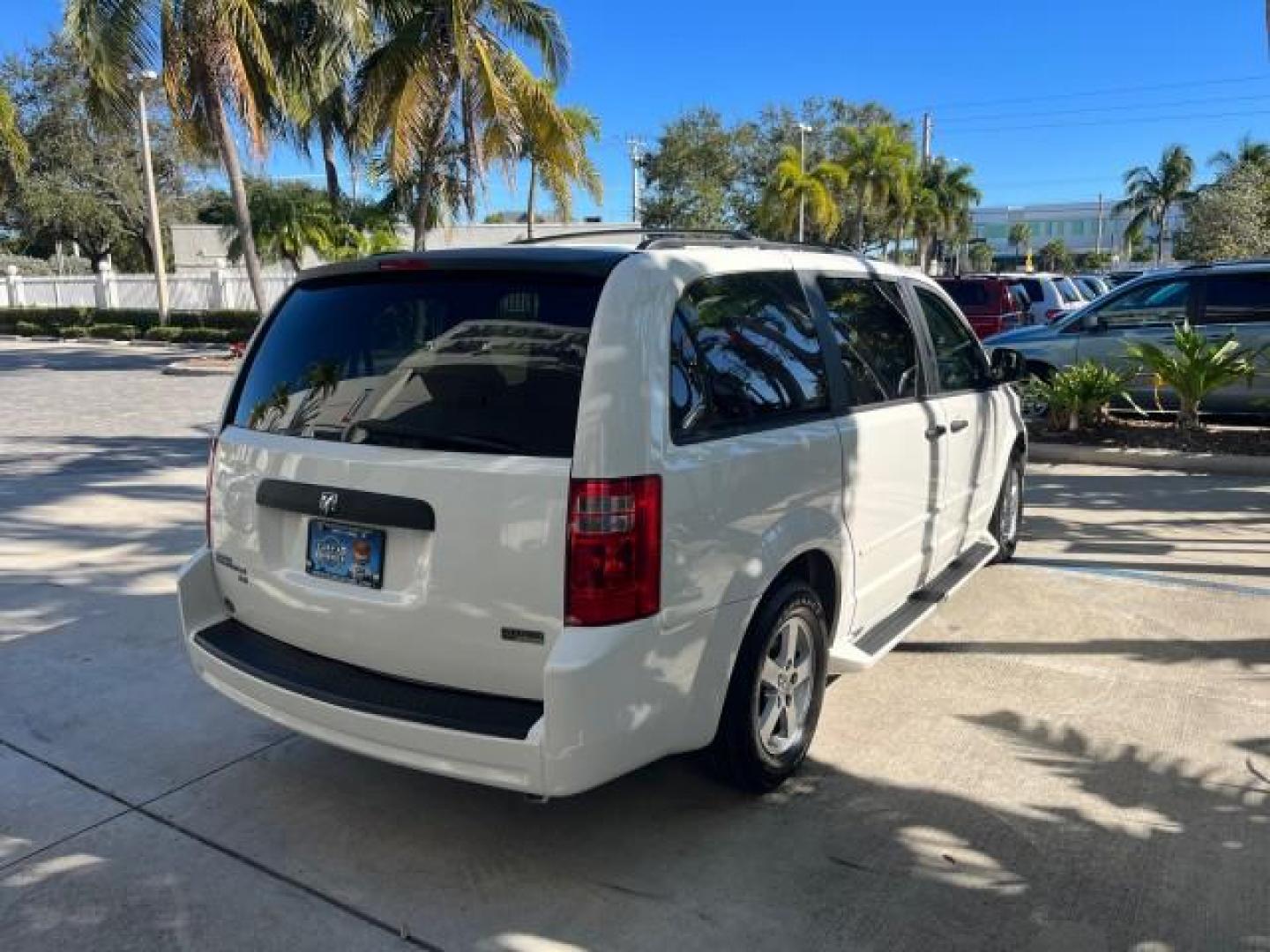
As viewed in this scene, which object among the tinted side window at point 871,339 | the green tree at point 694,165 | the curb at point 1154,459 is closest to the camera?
the tinted side window at point 871,339

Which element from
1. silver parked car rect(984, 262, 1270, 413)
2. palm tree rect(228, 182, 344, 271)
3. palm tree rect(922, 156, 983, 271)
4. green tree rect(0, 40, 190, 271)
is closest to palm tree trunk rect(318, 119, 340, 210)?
palm tree rect(228, 182, 344, 271)

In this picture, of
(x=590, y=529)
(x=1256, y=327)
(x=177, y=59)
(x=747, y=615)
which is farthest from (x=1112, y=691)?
(x=177, y=59)

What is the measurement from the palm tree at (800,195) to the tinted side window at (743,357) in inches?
1604

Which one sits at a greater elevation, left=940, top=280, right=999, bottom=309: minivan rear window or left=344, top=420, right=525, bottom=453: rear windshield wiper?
left=940, top=280, right=999, bottom=309: minivan rear window

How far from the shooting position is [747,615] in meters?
3.17

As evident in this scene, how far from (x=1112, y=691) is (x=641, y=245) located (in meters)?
2.91

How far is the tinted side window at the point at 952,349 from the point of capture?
4855 mm

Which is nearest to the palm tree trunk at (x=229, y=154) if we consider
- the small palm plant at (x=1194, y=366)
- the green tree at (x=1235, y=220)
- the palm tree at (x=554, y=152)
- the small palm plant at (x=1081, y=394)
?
the palm tree at (x=554, y=152)

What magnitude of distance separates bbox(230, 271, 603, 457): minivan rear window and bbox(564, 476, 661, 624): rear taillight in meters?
0.17

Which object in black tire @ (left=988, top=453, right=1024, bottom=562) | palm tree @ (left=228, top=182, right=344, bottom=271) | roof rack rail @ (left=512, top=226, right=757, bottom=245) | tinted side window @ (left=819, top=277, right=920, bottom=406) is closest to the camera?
roof rack rail @ (left=512, top=226, right=757, bottom=245)

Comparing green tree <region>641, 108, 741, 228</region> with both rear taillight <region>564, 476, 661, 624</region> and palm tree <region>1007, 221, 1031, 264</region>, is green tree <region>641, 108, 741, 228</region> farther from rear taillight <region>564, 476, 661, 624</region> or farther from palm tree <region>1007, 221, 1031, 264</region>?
palm tree <region>1007, 221, 1031, 264</region>

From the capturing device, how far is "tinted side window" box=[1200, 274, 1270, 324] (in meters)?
10.2

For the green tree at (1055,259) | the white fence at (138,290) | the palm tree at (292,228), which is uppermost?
the green tree at (1055,259)

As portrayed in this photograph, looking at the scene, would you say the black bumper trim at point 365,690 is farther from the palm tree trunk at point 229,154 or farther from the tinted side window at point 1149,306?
the palm tree trunk at point 229,154
